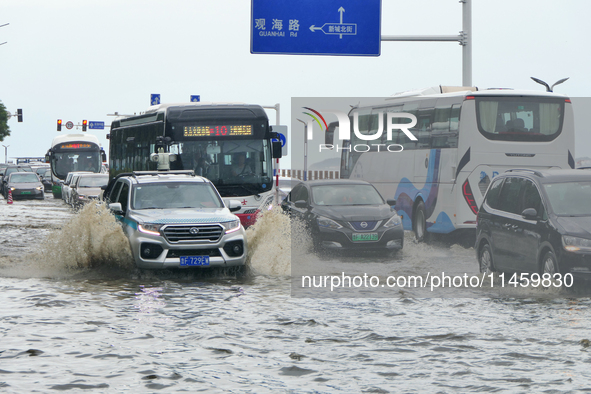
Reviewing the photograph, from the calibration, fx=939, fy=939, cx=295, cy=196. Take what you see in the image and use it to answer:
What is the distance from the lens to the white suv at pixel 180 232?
14.1m

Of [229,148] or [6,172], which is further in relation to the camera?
[6,172]

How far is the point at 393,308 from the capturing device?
11414 mm

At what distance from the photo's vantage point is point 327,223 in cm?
1819

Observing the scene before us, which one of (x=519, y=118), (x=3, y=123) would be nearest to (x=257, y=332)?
(x=519, y=118)

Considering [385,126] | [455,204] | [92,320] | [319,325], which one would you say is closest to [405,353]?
[319,325]

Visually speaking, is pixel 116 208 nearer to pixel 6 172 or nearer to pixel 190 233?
pixel 190 233

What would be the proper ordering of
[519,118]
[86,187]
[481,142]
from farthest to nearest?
[86,187] → [519,118] → [481,142]

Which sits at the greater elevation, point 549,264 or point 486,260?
point 549,264

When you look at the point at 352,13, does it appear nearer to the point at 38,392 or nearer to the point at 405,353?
the point at 405,353

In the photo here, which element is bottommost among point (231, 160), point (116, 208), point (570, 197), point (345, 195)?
point (116, 208)

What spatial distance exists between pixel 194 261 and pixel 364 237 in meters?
4.82

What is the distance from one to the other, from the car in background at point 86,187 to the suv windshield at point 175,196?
20.6 m

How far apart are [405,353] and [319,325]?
1.79 meters

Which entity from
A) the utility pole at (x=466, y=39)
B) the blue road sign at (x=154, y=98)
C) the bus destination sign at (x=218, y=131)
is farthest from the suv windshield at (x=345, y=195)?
the blue road sign at (x=154, y=98)
